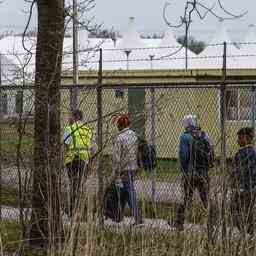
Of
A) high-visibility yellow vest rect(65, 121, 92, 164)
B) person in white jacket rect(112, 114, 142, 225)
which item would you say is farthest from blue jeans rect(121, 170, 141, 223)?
high-visibility yellow vest rect(65, 121, 92, 164)

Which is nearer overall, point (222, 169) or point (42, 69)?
point (222, 169)

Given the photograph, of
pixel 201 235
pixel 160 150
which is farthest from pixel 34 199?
pixel 160 150

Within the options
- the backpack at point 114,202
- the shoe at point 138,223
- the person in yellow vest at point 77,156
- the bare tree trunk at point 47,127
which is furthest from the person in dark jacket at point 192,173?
the bare tree trunk at point 47,127

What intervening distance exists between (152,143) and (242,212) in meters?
3.07

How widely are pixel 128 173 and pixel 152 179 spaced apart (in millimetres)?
1282

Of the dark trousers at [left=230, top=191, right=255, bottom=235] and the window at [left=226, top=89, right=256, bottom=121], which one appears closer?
the dark trousers at [left=230, top=191, right=255, bottom=235]

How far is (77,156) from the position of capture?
24.3ft

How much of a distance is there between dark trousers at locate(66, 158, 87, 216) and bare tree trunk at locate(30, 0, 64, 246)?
138mm

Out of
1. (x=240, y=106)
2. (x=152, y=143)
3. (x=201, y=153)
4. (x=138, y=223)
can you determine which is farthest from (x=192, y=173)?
(x=240, y=106)

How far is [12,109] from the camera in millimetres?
10133

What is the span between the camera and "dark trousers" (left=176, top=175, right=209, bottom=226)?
6.92 m

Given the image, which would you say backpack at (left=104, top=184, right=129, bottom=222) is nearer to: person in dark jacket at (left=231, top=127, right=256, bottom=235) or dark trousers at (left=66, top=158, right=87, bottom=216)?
dark trousers at (left=66, top=158, right=87, bottom=216)

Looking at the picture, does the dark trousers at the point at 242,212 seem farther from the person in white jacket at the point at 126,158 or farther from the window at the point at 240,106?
the window at the point at 240,106

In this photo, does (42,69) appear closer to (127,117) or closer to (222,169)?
(127,117)
